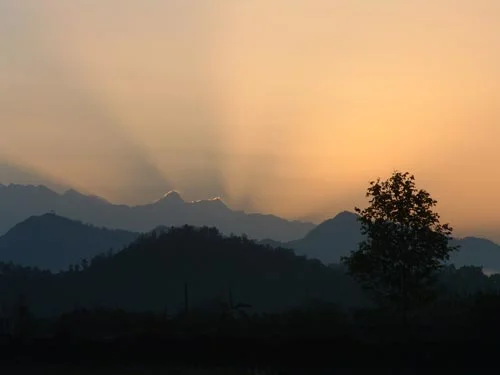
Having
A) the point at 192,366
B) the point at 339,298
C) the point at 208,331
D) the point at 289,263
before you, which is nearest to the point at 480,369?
the point at 192,366

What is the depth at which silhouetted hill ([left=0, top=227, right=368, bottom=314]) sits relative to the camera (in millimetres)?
126562

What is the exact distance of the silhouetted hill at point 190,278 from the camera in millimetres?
126562

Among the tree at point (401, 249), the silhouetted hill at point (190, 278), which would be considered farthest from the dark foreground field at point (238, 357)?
the silhouetted hill at point (190, 278)

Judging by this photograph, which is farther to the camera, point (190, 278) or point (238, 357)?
point (190, 278)

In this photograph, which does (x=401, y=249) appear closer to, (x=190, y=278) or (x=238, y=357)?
(x=238, y=357)

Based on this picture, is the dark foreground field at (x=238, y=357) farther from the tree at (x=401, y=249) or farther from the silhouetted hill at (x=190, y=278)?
the silhouetted hill at (x=190, y=278)

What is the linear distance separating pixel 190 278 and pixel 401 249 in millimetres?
95735

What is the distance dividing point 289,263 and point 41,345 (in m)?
101

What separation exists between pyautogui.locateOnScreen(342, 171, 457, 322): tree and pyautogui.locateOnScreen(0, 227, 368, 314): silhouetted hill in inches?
3107

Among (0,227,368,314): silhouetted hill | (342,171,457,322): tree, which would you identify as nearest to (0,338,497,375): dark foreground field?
(342,171,457,322): tree

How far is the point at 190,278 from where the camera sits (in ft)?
438

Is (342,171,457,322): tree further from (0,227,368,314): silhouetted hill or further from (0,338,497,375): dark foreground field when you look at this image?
(0,227,368,314): silhouetted hill

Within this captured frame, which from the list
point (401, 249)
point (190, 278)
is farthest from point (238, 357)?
point (190, 278)

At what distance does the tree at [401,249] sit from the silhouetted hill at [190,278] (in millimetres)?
78919
